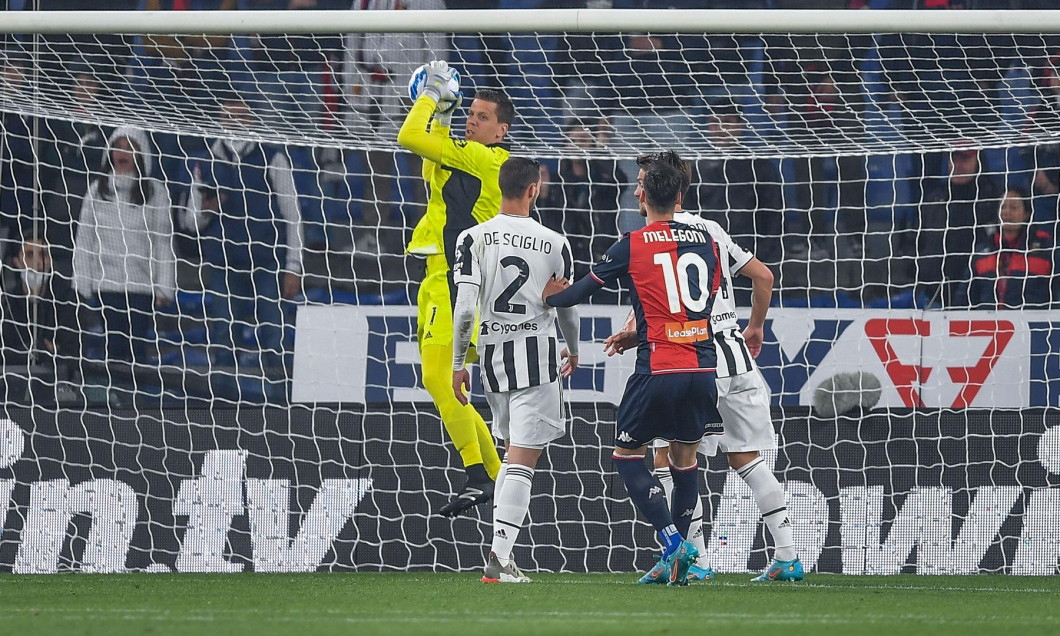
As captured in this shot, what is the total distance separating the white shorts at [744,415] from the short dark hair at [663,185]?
31.1 inches

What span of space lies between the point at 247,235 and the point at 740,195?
3.08 meters

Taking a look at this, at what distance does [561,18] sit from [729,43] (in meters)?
2.73

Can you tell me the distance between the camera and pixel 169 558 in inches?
247

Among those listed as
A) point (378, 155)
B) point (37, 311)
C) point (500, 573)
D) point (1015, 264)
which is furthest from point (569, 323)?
point (37, 311)

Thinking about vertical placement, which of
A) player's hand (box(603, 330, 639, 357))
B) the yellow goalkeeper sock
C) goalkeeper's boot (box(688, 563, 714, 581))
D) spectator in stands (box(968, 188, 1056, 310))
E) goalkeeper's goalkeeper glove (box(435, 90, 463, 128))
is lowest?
goalkeeper's boot (box(688, 563, 714, 581))

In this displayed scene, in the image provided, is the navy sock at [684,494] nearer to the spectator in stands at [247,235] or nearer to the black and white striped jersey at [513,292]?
the black and white striped jersey at [513,292]

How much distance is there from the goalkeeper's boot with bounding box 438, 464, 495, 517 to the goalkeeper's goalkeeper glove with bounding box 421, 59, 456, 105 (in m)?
1.59

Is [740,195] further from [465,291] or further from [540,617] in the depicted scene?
[540,617]

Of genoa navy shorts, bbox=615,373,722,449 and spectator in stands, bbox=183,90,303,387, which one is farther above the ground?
spectator in stands, bbox=183,90,303,387

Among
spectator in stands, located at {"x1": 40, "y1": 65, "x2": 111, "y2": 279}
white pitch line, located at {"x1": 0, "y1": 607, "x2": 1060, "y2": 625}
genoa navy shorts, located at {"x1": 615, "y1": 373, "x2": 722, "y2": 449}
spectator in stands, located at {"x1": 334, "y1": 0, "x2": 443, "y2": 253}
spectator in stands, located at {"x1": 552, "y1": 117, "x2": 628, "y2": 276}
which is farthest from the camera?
spectator in stands, located at {"x1": 334, "y1": 0, "x2": 443, "y2": 253}

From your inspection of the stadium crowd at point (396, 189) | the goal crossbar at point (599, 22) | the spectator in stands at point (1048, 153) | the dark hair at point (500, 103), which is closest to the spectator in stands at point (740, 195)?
the stadium crowd at point (396, 189)

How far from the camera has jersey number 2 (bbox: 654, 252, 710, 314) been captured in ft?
16.0

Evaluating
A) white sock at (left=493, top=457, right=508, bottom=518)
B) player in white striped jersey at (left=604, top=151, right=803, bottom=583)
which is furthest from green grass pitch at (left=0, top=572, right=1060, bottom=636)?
white sock at (left=493, top=457, right=508, bottom=518)

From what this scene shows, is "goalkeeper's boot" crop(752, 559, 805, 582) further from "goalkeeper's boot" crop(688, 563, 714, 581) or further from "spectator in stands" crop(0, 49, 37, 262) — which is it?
"spectator in stands" crop(0, 49, 37, 262)
